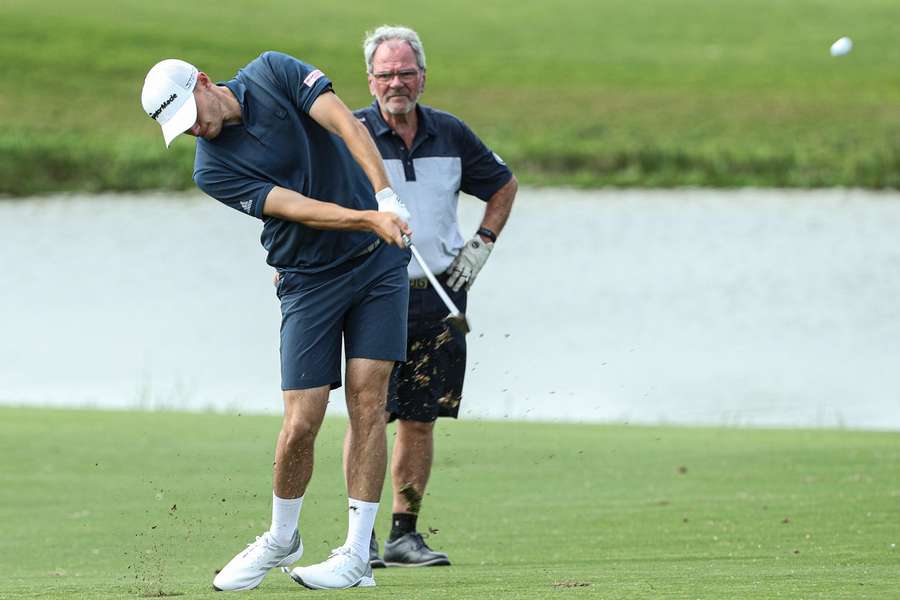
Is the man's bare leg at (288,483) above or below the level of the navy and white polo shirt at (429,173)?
below

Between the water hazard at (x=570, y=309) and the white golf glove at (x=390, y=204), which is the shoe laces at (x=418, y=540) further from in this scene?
the water hazard at (x=570, y=309)

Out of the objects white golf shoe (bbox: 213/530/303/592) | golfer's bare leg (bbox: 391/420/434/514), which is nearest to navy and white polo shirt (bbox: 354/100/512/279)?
golfer's bare leg (bbox: 391/420/434/514)

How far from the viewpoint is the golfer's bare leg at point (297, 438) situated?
601cm

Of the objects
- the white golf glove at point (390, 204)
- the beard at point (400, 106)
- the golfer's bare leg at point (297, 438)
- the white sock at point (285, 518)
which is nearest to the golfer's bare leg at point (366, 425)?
the golfer's bare leg at point (297, 438)

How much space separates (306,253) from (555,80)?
1632 inches

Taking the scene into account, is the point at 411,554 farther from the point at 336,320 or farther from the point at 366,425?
the point at 336,320

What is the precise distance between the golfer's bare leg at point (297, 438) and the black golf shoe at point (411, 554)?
100cm

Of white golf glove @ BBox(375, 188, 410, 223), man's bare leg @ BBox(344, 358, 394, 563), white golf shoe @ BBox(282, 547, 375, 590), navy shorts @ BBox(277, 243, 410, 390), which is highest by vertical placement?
white golf glove @ BBox(375, 188, 410, 223)

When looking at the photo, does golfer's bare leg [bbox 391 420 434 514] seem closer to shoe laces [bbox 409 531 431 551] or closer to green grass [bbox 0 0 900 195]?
shoe laces [bbox 409 531 431 551]

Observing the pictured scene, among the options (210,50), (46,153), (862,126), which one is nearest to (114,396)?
(46,153)

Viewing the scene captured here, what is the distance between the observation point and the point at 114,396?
54.7 ft

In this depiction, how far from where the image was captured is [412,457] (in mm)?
7328

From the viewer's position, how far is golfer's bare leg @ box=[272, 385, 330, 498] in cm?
601

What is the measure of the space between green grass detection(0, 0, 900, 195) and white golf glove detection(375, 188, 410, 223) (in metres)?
26.4
